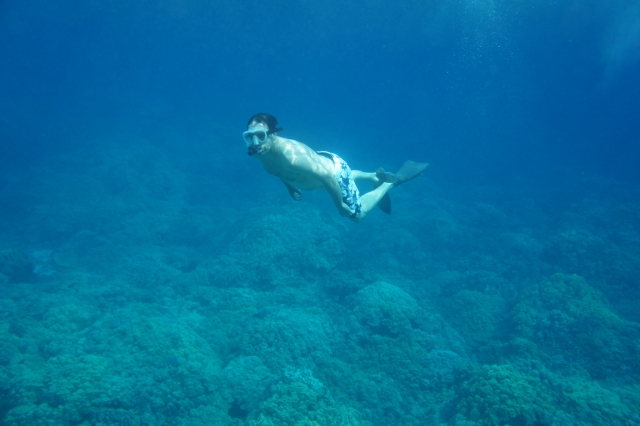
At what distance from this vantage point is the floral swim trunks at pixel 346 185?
4708mm

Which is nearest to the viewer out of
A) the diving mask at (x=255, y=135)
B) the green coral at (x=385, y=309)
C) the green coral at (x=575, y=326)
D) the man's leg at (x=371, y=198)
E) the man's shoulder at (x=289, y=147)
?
the diving mask at (x=255, y=135)

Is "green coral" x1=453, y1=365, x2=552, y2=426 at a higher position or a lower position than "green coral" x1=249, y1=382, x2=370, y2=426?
higher

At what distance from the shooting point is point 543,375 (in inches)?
237

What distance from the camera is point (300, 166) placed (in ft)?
12.9

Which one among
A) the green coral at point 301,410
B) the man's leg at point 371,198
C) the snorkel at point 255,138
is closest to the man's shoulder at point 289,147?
the snorkel at point 255,138

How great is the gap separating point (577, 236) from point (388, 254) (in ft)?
24.4

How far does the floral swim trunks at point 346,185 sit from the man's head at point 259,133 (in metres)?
1.39

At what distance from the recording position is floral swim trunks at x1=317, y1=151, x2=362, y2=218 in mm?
4708

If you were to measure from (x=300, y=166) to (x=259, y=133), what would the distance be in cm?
78

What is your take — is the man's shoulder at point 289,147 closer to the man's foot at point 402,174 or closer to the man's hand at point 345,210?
the man's hand at point 345,210

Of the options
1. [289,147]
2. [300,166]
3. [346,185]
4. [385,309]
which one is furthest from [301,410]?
[289,147]

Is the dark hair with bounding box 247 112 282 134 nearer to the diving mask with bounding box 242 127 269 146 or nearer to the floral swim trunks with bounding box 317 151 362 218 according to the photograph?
the diving mask with bounding box 242 127 269 146

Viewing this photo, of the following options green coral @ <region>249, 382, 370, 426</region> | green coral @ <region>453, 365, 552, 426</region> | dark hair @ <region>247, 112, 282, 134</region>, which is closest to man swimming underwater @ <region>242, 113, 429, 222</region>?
dark hair @ <region>247, 112, 282, 134</region>

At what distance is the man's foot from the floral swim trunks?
4.00 ft
